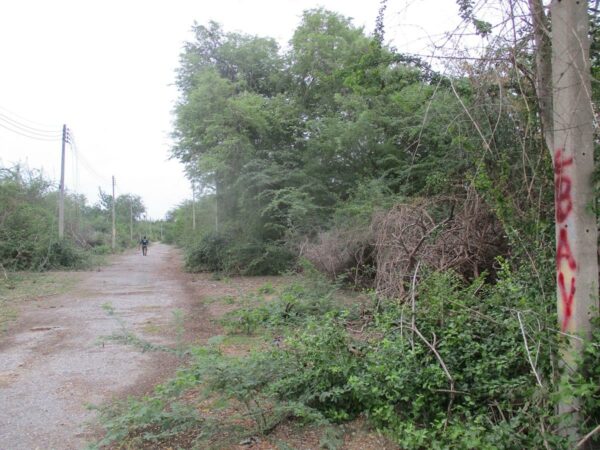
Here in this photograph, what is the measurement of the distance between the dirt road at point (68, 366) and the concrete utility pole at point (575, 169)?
4.14m

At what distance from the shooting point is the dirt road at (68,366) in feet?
14.0

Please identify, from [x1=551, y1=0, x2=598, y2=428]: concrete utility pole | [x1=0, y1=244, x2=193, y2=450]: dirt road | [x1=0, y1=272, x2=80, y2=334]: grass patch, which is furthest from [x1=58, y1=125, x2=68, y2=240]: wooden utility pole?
[x1=551, y1=0, x2=598, y2=428]: concrete utility pole

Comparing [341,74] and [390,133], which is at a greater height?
[390,133]

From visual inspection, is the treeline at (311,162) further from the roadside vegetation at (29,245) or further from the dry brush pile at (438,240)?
the roadside vegetation at (29,245)

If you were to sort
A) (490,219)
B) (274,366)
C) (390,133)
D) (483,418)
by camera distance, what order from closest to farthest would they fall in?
(483,418), (274,366), (490,219), (390,133)

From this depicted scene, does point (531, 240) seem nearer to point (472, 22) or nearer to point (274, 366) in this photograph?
point (472, 22)

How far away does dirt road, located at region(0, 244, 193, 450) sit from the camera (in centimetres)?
426

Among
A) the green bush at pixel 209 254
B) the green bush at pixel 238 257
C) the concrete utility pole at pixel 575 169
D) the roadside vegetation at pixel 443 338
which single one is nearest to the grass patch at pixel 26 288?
the green bush at pixel 209 254

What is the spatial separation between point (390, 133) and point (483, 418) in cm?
1351

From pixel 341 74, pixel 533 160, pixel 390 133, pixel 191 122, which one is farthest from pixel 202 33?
pixel 533 160

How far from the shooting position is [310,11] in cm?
1900

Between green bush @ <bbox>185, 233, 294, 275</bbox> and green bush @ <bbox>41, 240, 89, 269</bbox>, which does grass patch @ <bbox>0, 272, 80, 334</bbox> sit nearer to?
green bush @ <bbox>41, 240, 89, 269</bbox>

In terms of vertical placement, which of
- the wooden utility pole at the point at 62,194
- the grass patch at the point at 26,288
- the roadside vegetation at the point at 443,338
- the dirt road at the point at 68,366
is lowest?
the dirt road at the point at 68,366

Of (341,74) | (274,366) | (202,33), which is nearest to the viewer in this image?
(274,366)
